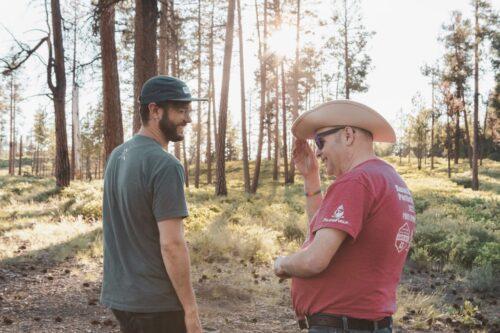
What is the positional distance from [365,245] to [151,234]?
119 centimetres

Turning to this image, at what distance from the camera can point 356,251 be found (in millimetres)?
2246

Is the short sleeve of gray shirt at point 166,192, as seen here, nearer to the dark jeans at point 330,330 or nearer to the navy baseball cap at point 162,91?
the navy baseball cap at point 162,91

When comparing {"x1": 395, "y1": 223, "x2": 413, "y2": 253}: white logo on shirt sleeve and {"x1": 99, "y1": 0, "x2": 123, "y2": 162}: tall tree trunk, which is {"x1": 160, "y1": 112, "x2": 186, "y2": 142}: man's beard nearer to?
{"x1": 395, "y1": 223, "x2": 413, "y2": 253}: white logo on shirt sleeve

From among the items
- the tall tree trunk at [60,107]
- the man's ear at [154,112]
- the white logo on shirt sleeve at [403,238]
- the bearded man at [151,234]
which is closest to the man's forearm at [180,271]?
the bearded man at [151,234]

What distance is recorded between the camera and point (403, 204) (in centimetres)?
232

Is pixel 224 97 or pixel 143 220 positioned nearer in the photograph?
pixel 143 220

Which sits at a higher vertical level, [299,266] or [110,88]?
[110,88]

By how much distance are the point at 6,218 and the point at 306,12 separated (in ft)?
72.3

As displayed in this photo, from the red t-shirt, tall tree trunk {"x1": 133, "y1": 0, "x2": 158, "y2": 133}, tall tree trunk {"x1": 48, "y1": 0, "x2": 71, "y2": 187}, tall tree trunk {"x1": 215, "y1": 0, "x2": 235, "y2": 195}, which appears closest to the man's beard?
the red t-shirt

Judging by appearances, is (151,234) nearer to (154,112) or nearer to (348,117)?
(154,112)

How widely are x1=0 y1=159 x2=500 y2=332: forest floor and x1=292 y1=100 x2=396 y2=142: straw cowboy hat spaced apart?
13.5 feet

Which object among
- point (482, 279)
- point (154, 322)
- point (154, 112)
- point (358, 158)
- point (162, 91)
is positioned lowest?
point (482, 279)

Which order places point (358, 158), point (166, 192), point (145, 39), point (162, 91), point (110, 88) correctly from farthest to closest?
1. point (110, 88)
2. point (145, 39)
3. point (162, 91)
4. point (166, 192)
5. point (358, 158)

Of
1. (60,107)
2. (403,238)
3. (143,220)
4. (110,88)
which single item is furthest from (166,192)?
(60,107)
